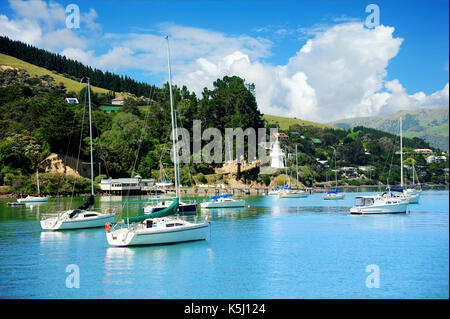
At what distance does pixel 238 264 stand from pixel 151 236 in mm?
6651

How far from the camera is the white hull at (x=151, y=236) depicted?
2867cm

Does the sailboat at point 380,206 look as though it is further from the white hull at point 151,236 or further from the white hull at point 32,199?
the white hull at point 32,199

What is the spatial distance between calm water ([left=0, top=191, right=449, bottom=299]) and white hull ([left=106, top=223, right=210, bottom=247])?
496 mm

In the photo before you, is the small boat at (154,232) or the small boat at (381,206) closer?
the small boat at (154,232)

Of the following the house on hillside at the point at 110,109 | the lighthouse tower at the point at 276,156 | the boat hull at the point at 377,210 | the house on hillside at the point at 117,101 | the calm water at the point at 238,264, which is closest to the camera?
the calm water at the point at 238,264

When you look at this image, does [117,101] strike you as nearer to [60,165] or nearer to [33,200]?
[60,165]

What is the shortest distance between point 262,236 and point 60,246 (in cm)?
1648

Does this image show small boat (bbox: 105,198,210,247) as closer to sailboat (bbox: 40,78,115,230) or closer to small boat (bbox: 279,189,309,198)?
sailboat (bbox: 40,78,115,230)

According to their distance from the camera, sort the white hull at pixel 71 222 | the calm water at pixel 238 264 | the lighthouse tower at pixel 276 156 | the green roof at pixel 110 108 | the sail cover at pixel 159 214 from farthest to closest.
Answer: the green roof at pixel 110 108, the lighthouse tower at pixel 276 156, the white hull at pixel 71 222, the sail cover at pixel 159 214, the calm water at pixel 238 264

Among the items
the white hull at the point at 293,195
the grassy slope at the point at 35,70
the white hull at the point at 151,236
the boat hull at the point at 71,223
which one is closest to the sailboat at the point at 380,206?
the white hull at the point at 151,236

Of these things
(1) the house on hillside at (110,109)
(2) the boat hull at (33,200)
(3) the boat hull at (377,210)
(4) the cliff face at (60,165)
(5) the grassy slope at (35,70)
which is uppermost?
(5) the grassy slope at (35,70)

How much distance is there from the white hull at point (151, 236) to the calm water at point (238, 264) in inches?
19.5

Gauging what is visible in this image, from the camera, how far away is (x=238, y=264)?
85.1 feet
